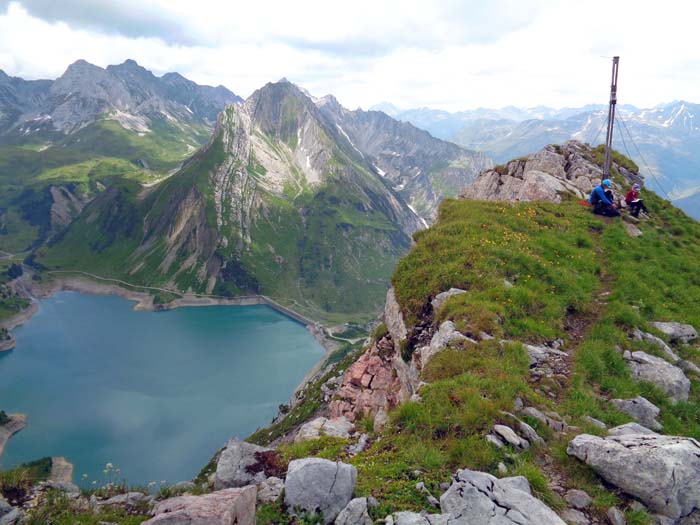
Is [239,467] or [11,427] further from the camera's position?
[11,427]

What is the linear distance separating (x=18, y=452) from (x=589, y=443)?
15358 cm

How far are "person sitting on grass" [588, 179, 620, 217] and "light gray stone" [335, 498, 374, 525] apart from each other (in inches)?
1251

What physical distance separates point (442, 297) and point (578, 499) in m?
11.3

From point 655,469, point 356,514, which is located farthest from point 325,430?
point 655,469

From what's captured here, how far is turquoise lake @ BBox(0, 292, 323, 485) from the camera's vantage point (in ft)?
369

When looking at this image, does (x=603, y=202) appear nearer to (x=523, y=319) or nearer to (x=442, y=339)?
(x=523, y=319)

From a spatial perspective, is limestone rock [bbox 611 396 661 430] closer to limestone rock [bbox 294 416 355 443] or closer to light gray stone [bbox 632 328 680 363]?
light gray stone [bbox 632 328 680 363]

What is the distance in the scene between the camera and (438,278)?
22.1 metres

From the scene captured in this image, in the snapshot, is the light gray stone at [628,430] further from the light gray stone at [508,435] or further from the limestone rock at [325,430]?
the limestone rock at [325,430]

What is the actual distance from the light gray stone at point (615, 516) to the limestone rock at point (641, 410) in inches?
208

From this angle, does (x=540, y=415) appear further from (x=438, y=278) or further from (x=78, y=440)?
(x=78, y=440)

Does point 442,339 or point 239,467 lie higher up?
point 442,339

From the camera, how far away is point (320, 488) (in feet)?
32.6

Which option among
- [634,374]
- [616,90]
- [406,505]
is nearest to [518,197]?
[616,90]
